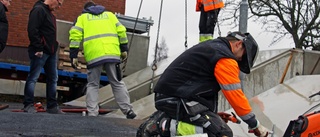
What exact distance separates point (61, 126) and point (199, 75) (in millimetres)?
2131

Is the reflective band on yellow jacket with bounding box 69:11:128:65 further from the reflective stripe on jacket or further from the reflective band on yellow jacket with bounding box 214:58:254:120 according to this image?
the reflective band on yellow jacket with bounding box 214:58:254:120

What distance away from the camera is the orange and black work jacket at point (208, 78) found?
3.40 meters

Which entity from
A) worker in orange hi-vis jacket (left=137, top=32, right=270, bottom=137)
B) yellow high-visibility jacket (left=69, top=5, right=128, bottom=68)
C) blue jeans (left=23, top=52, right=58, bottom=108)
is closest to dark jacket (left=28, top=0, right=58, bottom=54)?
blue jeans (left=23, top=52, right=58, bottom=108)

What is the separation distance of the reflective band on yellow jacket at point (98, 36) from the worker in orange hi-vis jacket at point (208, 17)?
4.26 ft

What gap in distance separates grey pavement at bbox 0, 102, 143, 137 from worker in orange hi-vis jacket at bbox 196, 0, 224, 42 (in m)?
1.94

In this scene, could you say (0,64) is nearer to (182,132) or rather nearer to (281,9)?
(182,132)

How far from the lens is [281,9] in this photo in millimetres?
27219

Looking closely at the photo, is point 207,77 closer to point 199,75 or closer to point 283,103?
point 199,75

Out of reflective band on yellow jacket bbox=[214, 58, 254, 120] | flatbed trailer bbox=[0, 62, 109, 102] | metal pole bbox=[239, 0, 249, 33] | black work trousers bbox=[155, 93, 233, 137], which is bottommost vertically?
flatbed trailer bbox=[0, 62, 109, 102]

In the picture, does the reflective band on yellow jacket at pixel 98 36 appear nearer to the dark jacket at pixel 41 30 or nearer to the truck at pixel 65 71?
the dark jacket at pixel 41 30

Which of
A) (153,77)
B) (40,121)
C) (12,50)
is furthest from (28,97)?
(12,50)

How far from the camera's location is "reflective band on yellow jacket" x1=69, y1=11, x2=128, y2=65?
6.21 meters

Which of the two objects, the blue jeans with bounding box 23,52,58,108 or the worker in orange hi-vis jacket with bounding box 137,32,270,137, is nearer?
the worker in orange hi-vis jacket with bounding box 137,32,270,137

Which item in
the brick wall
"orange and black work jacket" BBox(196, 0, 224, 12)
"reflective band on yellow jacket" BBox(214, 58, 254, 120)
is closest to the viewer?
"reflective band on yellow jacket" BBox(214, 58, 254, 120)
